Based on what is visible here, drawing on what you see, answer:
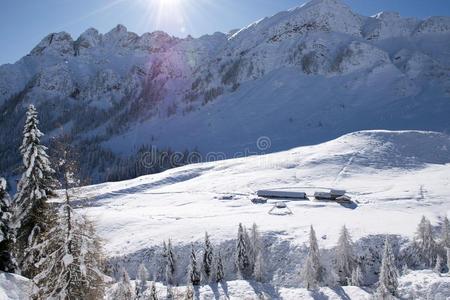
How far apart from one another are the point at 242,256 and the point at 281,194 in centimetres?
2442

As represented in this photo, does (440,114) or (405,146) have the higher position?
(440,114)

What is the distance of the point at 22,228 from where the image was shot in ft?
77.2

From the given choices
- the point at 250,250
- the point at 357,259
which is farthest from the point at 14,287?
the point at 357,259

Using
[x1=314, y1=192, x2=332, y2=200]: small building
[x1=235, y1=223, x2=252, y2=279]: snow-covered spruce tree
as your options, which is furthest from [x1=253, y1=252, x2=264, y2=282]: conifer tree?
[x1=314, y1=192, x2=332, y2=200]: small building

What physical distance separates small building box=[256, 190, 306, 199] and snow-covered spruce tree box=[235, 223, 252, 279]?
23.4 m

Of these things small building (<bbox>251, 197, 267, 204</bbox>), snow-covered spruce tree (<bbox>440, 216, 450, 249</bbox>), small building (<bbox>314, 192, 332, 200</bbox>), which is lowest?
snow-covered spruce tree (<bbox>440, 216, 450, 249</bbox>)

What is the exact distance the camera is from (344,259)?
45.6 meters

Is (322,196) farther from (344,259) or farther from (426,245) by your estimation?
(426,245)

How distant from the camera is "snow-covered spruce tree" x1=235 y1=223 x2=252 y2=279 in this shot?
48297 mm

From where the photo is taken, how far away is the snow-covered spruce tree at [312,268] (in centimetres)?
4338

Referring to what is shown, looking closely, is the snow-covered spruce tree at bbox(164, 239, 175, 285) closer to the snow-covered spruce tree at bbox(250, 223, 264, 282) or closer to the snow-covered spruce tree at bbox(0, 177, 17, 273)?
the snow-covered spruce tree at bbox(250, 223, 264, 282)

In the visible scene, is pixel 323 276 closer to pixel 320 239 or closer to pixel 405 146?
pixel 320 239

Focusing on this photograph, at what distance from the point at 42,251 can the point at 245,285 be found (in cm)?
3144

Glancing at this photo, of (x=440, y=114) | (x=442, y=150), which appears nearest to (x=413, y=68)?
(x=440, y=114)
